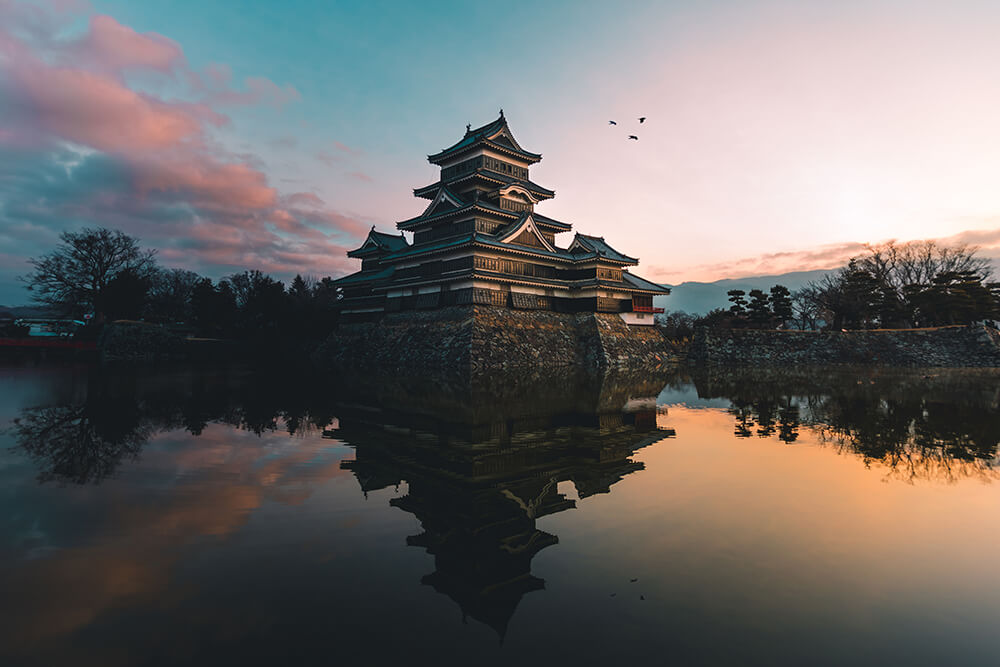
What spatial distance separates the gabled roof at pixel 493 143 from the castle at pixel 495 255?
85 mm

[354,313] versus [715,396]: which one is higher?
[354,313]

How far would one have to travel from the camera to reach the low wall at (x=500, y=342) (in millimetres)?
27766

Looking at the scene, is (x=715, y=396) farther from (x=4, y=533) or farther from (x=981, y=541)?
(x=4, y=533)

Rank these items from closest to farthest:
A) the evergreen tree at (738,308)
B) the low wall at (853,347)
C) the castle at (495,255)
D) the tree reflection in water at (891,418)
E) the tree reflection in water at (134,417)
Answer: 1. the tree reflection in water at (134,417)
2. the tree reflection in water at (891,418)
3. the castle at (495,255)
4. the low wall at (853,347)
5. the evergreen tree at (738,308)

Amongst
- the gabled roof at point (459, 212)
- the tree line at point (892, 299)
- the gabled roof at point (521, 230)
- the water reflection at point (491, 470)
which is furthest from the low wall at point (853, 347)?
the water reflection at point (491, 470)

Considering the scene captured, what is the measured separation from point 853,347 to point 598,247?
23.0 meters

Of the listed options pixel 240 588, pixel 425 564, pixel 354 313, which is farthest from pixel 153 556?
pixel 354 313

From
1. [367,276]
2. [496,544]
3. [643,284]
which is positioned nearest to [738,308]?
[643,284]

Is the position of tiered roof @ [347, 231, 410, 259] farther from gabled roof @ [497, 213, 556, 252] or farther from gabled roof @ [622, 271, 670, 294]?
gabled roof @ [622, 271, 670, 294]

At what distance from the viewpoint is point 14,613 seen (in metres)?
3.52

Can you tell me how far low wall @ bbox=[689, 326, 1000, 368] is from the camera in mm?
35000

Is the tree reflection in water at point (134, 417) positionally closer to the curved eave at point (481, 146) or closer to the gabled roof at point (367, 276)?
the gabled roof at point (367, 276)

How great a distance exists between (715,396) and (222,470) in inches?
689

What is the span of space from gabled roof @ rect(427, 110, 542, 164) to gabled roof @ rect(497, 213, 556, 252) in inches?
285
